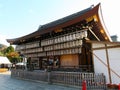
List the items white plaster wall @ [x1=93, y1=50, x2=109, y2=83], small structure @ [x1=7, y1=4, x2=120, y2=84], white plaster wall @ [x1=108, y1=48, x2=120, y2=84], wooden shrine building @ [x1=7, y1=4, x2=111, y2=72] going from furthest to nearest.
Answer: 1. wooden shrine building @ [x1=7, y1=4, x2=111, y2=72]
2. white plaster wall @ [x1=93, y1=50, x2=109, y2=83]
3. small structure @ [x1=7, y1=4, x2=120, y2=84]
4. white plaster wall @ [x1=108, y1=48, x2=120, y2=84]

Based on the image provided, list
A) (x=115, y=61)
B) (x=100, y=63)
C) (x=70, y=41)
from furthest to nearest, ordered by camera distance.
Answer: (x=70, y=41)
(x=100, y=63)
(x=115, y=61)

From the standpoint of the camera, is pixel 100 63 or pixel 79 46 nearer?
pixel 100 63

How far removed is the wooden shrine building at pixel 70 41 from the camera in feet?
29.0

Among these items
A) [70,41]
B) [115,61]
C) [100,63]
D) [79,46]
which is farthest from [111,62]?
[70,41]

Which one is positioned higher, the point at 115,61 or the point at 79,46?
the point at 79,46

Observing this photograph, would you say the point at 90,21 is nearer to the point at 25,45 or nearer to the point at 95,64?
the point at 95,64

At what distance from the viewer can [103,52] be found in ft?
28.9

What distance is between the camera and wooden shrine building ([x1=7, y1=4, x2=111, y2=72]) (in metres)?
8.83

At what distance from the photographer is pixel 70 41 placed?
9.93 metres

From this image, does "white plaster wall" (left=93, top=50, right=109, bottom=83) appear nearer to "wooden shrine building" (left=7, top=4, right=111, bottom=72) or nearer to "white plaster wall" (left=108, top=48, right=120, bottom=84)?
"white plaster wall" (left=108, top=48, right=120, bottom=84)

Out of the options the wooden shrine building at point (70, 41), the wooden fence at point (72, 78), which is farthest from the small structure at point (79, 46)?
the wooden fence at point (72, 78)

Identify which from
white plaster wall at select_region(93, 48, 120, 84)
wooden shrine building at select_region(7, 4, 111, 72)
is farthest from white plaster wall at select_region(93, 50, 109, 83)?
wooden shrine building at select_region(7, 4, 111, 72)

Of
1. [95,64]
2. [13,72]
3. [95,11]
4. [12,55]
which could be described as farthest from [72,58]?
[12,55]

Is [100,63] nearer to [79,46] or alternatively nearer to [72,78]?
[79,46]
